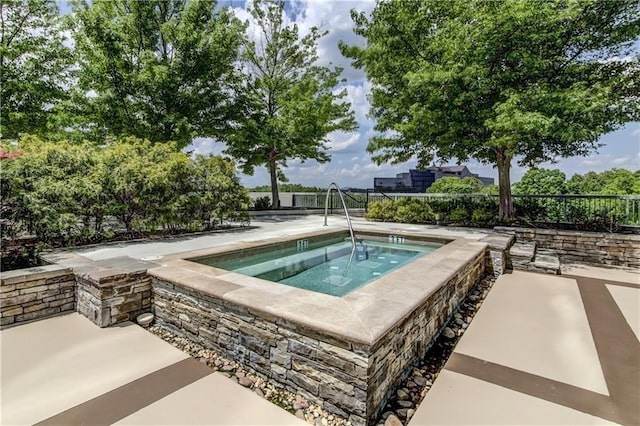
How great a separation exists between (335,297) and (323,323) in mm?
639

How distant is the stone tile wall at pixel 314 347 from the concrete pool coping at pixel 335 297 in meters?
0.07

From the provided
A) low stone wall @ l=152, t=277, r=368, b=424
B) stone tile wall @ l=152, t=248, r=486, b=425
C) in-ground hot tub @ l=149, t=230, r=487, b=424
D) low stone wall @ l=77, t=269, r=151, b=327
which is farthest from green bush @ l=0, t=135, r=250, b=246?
low stone wall @ l=152, t=277, r=368, b=424

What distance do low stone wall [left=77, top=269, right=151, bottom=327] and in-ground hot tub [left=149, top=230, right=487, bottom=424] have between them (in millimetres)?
157

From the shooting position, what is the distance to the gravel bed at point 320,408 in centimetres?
→ 216

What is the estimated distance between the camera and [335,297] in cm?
285

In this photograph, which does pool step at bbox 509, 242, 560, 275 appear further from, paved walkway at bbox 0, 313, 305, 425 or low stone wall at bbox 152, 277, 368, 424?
paved walkway at bbox 0, 313, 305, 425

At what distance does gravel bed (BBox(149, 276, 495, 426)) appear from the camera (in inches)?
85.1

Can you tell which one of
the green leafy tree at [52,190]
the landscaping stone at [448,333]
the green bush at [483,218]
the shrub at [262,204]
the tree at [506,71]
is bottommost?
the landscaping stone at [448,333]

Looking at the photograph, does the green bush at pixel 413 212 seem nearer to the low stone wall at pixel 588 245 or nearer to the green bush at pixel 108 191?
the low stone wall at pixel 588 245

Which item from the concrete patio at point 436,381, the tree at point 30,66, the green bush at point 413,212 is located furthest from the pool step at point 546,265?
the tree at point 30,66

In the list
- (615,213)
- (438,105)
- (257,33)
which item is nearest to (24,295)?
(438,105)

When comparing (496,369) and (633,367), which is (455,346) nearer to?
(496,369)

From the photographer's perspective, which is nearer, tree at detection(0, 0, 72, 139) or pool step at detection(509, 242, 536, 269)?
pool step at detection(509, 242, 536, 269)

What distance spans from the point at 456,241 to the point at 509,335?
284 cm
